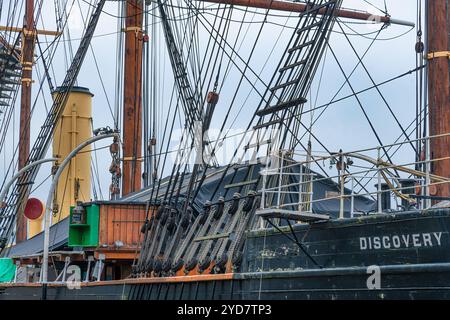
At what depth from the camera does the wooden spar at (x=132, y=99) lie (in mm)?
28781

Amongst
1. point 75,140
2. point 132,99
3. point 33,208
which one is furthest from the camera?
point 75,140

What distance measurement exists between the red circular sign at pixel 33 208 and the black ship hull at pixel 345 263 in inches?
484

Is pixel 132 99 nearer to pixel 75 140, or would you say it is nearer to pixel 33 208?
pixel 33 208

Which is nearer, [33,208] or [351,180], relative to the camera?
[351,180]

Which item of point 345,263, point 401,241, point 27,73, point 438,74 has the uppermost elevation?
point 27,73

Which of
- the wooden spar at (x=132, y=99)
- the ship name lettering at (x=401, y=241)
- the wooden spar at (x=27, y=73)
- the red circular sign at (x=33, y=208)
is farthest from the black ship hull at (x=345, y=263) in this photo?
the wooden spar at (x=27, y=73)

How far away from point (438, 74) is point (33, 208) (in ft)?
42.0

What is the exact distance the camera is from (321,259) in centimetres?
1336

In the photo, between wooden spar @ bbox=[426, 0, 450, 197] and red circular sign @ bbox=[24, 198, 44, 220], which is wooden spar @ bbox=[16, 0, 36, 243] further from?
wooden spar @ bbox=[426, 0, 450, 197]

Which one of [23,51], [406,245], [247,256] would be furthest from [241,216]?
[23,51]

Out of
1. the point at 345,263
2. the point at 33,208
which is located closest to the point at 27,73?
the point at 33,208

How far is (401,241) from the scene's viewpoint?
12.3 metres

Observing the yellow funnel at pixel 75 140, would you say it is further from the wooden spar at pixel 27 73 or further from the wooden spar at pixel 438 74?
the wooden spar at pixel 438 74

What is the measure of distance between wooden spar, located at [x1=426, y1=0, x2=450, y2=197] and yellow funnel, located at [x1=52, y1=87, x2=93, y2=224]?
17931mm
